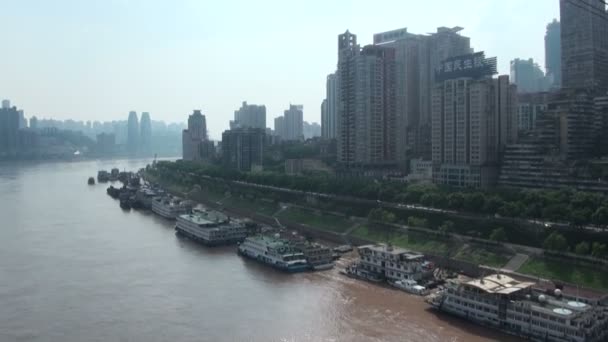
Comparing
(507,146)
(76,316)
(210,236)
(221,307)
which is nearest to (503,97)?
(507,146)

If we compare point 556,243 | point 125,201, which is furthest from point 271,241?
point 125,201

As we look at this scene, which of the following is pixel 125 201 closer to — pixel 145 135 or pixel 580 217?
pixel 580 217

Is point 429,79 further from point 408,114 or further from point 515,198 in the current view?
point 515,198

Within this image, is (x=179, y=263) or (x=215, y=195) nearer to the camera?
(x=179, y=263)

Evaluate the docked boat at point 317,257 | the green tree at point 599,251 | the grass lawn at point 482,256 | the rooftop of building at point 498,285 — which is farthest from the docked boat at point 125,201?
the green tree at point 599,251

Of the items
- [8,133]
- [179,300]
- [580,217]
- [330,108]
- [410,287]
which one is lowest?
[179,300]

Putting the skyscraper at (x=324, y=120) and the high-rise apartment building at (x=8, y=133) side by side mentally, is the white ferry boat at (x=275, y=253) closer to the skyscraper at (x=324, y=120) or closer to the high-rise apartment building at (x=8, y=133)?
the skyscraper at (x=324, y=120)
